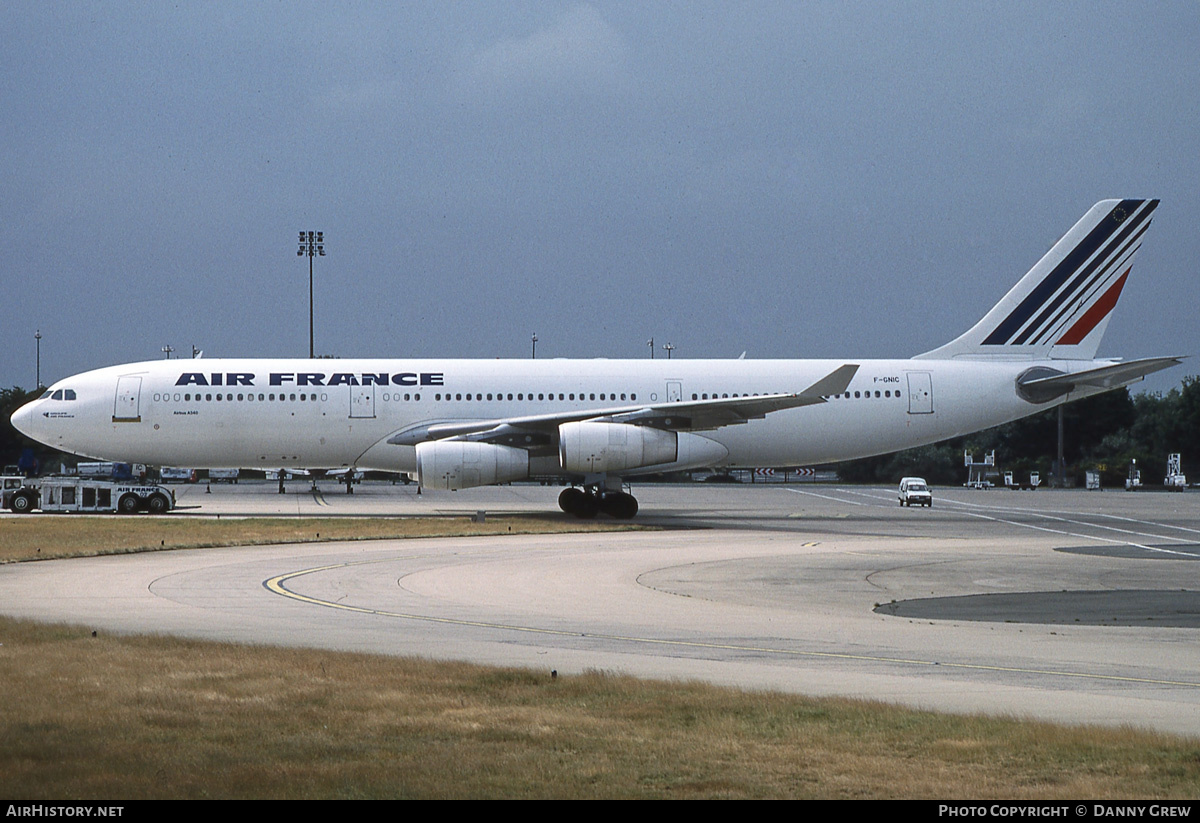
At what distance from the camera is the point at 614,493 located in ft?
116

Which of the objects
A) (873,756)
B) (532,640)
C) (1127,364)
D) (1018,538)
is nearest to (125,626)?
(532,640)

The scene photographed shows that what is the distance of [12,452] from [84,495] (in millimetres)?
58974

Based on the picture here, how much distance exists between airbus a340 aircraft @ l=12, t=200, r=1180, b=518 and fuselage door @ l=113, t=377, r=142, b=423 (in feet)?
0.14

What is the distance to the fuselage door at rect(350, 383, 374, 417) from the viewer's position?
3528cm

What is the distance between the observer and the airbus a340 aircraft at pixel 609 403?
3419 centimetres

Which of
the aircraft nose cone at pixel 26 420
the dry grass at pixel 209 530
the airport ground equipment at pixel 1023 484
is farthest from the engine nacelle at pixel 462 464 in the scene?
the airport ground equipment at pixel 1023 484

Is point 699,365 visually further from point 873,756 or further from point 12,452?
point 12,452

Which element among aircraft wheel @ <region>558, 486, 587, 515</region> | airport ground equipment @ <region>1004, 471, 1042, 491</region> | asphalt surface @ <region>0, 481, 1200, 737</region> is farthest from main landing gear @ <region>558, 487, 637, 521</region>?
airport ground equipment @ <region>1004, 471, 1042, 491</region>

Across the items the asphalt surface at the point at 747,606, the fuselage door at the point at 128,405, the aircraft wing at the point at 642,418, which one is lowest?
the asphalt surface at the point at 747,606

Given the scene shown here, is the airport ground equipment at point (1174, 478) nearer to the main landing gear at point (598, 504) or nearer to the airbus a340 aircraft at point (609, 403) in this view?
the airbus a340 aircraft at point (609, 403)

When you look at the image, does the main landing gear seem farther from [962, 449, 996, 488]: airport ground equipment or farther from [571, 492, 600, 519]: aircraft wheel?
[962, 449, 996, 488]: airport ground equipment

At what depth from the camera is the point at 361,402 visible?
3531 centimetres

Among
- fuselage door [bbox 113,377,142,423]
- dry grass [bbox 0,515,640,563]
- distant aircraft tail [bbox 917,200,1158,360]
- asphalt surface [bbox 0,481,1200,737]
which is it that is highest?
distant aircraft tail [bbox 917,200,1158,360]

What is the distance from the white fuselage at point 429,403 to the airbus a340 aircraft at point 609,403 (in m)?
0.05
